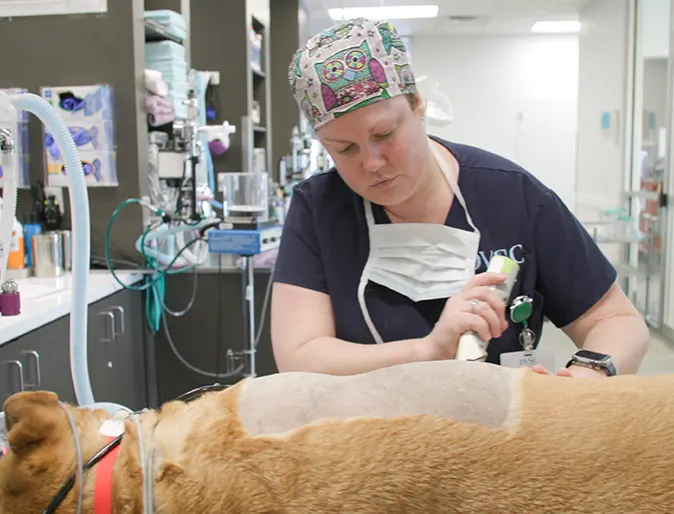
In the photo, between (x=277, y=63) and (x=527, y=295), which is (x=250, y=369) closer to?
(x=527, y=295)

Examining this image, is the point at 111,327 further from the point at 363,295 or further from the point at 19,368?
the point at 363,295

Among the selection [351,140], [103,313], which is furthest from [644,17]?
[351,140]

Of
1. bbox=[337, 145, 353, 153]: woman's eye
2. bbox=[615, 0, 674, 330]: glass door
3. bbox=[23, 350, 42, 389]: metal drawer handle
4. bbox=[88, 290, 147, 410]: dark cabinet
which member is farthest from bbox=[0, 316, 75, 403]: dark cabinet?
bbox=[615, 0, 674, 330]: glass door

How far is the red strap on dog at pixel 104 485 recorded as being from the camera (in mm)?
540

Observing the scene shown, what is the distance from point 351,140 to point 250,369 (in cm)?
202

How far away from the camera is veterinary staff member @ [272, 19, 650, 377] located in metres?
1.03

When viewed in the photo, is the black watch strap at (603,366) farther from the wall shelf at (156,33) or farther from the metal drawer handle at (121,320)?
the wall shelf at (156,33)

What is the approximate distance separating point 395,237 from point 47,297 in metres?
1.42

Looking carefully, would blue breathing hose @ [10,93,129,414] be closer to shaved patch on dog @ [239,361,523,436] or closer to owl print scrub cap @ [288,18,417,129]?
owl print scrub cap @ [288,18,417,129]

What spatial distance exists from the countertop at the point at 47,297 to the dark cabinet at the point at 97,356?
25 millimetres

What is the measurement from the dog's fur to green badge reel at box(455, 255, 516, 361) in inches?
12.5

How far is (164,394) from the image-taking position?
9.77 ft

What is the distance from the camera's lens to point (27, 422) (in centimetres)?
56

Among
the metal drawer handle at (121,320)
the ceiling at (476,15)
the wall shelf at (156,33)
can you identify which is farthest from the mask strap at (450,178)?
the ceiling at (476,15)
